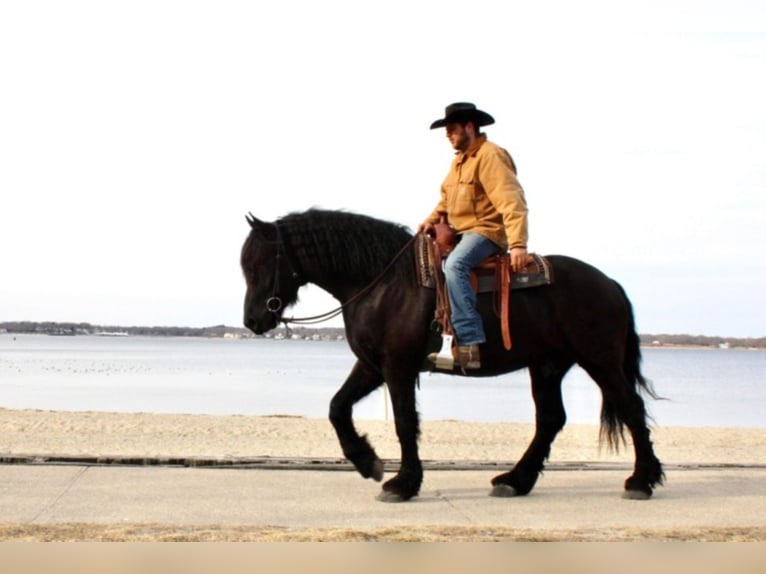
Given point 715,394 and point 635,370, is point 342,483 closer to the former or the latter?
point 635,370

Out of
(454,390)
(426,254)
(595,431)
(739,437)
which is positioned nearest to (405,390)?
(426,254)

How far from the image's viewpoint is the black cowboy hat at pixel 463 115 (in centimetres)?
748

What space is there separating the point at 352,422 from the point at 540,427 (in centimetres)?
145

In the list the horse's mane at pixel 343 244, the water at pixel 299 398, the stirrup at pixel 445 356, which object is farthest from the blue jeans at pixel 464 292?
the water at pixel 299 398

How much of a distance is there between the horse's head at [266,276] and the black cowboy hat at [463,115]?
57.3 inches

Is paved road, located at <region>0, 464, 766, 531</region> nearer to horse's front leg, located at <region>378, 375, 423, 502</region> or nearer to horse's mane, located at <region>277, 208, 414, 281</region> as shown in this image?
horse's front leg, located at <region>378, 375, 423, 502</region>

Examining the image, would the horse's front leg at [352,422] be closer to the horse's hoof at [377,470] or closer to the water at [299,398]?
the horse's hoof at [377,470]

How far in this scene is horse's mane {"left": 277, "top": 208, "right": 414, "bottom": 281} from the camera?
7.58m

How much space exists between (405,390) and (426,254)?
97 centimetres

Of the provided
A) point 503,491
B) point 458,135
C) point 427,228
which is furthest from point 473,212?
point 503,491

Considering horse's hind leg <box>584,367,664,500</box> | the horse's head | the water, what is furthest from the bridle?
the water

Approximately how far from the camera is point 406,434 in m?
7.38

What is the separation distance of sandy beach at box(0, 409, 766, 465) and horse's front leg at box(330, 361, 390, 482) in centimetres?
283

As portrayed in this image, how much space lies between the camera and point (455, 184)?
756 cm
